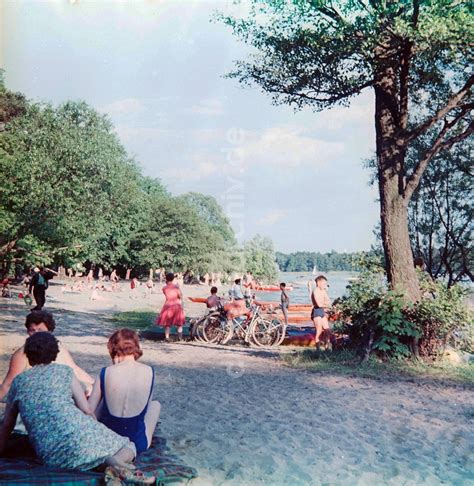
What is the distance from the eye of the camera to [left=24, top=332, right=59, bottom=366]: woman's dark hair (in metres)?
3.82

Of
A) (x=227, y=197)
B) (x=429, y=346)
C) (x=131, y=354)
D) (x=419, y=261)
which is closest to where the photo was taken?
(x=131, y=354)

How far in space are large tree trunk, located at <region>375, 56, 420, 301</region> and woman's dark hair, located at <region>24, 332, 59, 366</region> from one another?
24.4 feet

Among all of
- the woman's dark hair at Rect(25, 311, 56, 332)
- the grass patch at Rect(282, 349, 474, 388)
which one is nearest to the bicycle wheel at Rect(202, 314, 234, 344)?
the grass patch at Rect(282, 349, 474, 388)

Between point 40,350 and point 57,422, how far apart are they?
0.45m

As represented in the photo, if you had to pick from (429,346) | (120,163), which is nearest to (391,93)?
(429,346)

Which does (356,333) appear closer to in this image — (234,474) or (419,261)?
(419,261)

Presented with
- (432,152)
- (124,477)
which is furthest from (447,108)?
(124,477)

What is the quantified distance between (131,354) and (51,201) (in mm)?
14622

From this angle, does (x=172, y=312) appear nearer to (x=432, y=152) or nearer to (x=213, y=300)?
(x=213, y=300)

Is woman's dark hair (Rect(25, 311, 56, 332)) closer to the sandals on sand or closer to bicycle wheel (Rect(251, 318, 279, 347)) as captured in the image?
the sandals on sand

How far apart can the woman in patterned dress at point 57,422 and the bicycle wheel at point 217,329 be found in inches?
387

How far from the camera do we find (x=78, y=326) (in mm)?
17234

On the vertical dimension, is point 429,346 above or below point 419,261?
below

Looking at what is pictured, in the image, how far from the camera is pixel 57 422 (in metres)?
3.64
